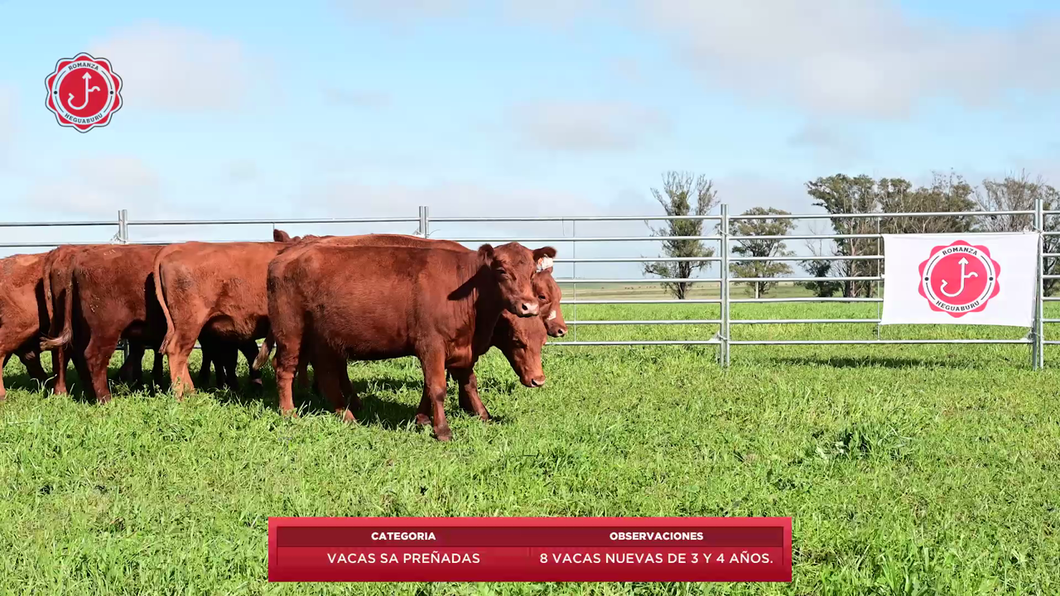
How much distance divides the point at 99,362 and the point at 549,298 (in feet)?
12.9

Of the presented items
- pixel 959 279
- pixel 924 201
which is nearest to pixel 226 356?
pixel 959 279

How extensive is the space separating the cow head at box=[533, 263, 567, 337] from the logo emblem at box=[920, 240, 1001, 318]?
202 inches

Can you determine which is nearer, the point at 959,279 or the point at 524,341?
the point at 524,341

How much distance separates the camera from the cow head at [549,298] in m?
8.42

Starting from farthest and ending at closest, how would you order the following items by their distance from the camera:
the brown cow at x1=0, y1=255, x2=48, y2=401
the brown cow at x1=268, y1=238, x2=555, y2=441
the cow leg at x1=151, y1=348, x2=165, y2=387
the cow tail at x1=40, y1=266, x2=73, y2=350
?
the cow leg at x1=151, y1=348, x2=165, y2=387, the brown cow at x1=0, y1=255, x2=48, y2=401, the cow tail at x1=40, y1=266, x2=73, y2=350, the brown cow at x1=268, y1=238, x2=555, y2=441

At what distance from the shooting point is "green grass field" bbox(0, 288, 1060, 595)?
14.0ft

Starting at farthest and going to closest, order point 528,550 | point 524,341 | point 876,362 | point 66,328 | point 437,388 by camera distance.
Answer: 1. point 876,362
2. point 66,328
3. point 524,341
4. point 437,388
5. point 528,550

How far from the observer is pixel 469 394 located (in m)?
7.88

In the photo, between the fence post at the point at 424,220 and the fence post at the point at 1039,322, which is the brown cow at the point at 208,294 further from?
the fence post at the point at 1039,322

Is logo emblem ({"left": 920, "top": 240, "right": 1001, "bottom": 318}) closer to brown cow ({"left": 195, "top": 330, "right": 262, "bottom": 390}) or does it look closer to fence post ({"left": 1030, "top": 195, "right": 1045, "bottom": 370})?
fence post ({"left": 1030, "top": 195, "right": 1045, "bottom": 370})

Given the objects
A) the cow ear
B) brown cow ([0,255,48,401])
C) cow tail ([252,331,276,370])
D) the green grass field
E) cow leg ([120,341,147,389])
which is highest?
the cow ear

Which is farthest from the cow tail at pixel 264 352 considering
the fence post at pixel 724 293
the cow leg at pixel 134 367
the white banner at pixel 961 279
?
the white banner at pixel 961 279

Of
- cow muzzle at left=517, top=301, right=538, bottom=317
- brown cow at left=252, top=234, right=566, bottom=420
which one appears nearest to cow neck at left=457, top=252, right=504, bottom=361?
brown cow at left=252, top=234, right=566, bottom=420

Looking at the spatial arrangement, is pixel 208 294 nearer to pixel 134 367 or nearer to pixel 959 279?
pixel 134 367
